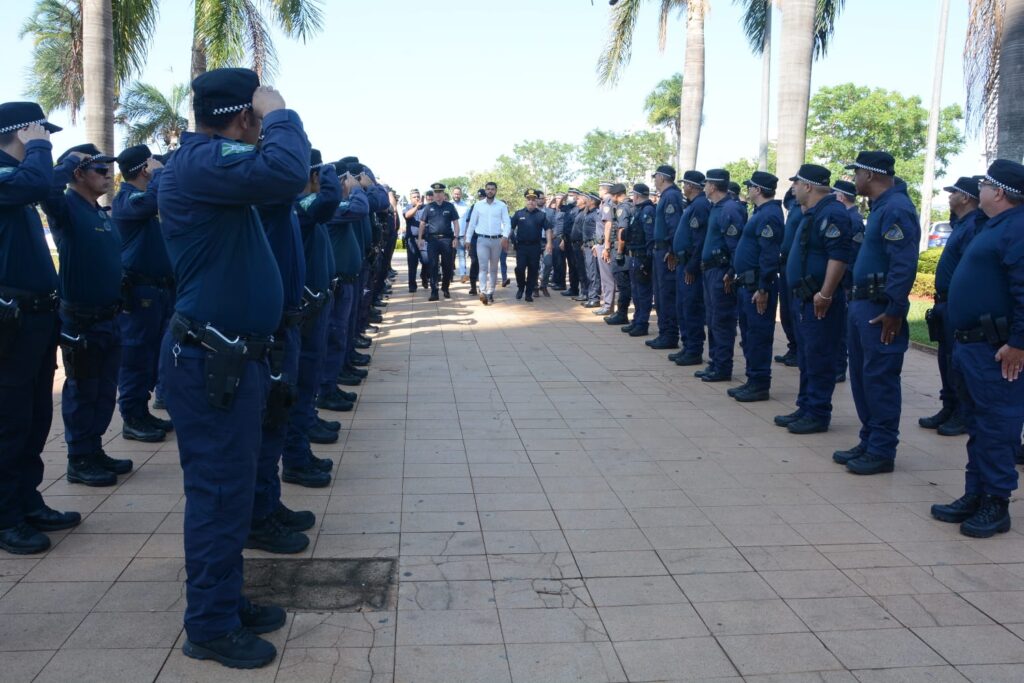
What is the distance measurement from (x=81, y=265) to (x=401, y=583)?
9.28 ft

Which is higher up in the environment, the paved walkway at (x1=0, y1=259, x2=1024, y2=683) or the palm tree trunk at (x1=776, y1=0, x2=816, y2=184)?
the palm tree trunk at (x1=776, y1=0, x2=816, y2=184)

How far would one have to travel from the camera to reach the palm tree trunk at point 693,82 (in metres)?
19.2

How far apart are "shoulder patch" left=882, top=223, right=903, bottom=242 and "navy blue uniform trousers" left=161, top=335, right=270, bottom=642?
4.37m

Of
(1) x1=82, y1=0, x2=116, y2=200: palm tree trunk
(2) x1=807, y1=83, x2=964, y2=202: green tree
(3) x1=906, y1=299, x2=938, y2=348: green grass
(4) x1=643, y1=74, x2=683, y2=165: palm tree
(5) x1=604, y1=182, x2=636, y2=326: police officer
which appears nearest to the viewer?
(1) x1=82, y1=0, x2=116, y2=200: palm tree trunk

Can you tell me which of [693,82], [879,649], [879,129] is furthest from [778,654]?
[879,129]

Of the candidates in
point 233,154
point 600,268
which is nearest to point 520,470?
point 233,154

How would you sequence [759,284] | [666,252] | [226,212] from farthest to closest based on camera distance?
1. [666,252]
2. [759,284]
3. [226,212]

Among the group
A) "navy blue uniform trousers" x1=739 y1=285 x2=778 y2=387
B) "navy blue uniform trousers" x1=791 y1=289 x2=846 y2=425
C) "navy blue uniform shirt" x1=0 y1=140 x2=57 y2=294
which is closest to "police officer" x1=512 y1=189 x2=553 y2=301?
"navy blue uniform trousers" x1=739 y1=285 x2=778 y2=387

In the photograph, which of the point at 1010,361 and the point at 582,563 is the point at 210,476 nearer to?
the point at 582,563

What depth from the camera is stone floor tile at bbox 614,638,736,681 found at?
3.24 metres

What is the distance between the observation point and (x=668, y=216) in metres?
10.4

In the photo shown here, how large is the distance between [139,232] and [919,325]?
1113 cm

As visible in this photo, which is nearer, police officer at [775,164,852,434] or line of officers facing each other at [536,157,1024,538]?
line of officers facing each other at [536,157,1024,538]

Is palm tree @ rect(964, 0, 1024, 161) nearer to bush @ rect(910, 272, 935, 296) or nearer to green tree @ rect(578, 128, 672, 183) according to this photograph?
bush @ rect(910, 272, 935, 296)
